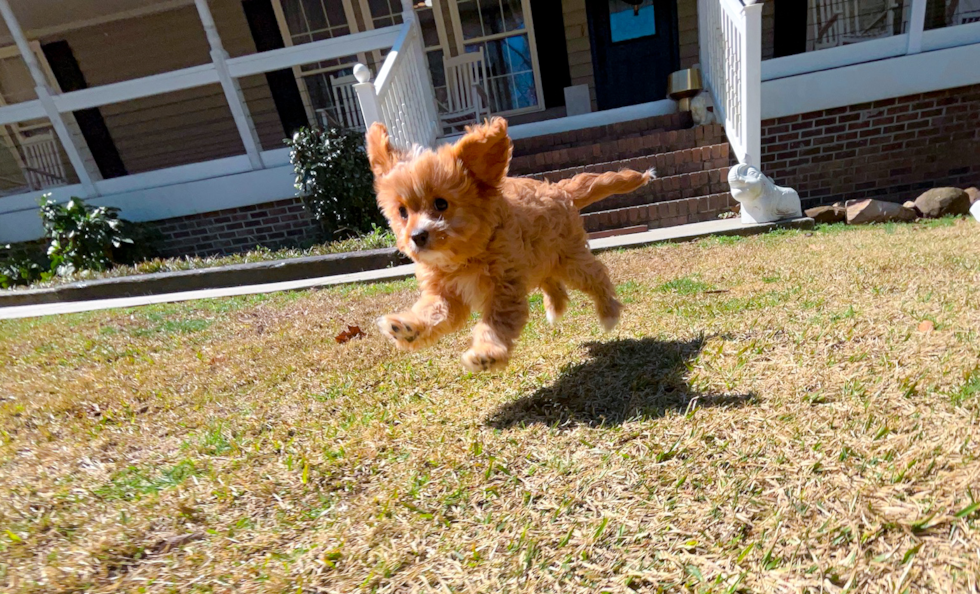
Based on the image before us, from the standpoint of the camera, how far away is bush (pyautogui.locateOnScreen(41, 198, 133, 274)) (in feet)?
24.2

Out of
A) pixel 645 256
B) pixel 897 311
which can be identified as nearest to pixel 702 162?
pixel 645 256

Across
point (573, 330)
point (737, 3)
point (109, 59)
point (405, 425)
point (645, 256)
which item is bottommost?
point (645, 256)

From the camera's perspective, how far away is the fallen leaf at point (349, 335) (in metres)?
3.46

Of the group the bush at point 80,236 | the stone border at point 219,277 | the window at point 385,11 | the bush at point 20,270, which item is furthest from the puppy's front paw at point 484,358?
the window at point 385,11

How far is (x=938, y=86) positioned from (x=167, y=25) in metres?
13.9

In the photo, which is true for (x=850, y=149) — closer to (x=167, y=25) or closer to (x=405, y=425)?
(x=405, y=425)

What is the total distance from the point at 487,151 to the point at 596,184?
1123mm

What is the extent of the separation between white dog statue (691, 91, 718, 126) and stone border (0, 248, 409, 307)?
486cm

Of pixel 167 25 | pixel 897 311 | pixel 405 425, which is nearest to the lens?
pixel 405 425

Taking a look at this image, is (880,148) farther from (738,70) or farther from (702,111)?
(738,70)

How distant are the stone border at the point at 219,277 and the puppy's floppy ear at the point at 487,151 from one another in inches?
159

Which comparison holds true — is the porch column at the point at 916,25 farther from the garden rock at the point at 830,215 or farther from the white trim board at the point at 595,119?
the white trim board at the point at 595,119

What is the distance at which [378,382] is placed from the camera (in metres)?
2.67

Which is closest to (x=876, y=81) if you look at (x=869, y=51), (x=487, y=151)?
(x=869, y=51)
